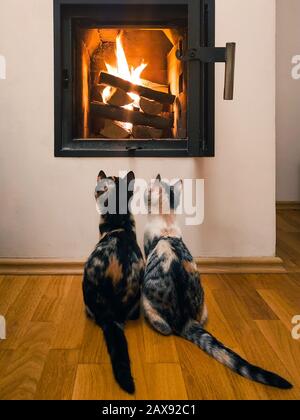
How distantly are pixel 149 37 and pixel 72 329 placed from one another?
143 centimetres

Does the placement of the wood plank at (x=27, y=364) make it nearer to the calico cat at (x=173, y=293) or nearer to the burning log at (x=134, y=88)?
the calico cat at (x=173, y=293)

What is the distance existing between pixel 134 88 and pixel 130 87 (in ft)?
0.06

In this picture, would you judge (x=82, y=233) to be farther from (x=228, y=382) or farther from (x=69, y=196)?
(x=228, y=382)

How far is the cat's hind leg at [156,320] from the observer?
1.58 metres

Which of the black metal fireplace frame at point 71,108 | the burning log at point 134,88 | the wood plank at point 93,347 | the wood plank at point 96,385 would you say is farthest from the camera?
the burning log at point 134,88

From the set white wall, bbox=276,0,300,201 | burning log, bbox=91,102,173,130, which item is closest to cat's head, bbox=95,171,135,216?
burning log, bbox=91,102,173,130

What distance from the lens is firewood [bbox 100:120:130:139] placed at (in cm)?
243

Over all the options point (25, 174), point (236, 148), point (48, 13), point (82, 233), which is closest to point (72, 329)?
point (82, 233)

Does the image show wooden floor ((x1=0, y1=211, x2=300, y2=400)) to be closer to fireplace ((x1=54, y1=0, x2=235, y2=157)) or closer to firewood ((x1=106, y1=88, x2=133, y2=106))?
fireplace ((x1=54, y1=0, x2=235, y2=157))

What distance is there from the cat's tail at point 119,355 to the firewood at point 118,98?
124cm

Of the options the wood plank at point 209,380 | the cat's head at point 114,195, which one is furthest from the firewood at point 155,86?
the wood plank at point 209,380

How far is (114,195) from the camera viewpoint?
1.73m

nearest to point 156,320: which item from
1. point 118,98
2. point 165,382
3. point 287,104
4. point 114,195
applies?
point 165,382

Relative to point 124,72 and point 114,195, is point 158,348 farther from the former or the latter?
point 124,72
